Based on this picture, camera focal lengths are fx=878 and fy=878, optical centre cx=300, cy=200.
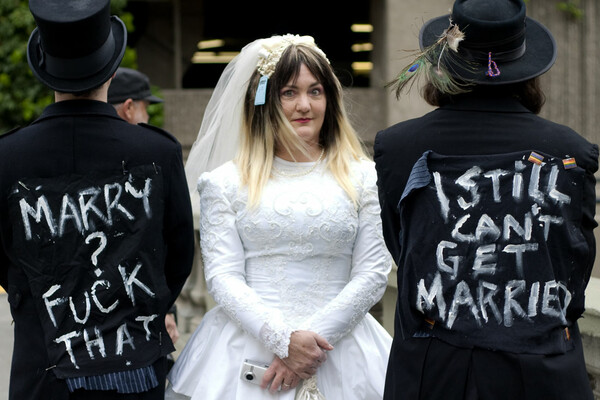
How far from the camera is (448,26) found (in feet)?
8.63

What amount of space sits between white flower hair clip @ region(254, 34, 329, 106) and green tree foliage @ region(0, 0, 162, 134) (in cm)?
696

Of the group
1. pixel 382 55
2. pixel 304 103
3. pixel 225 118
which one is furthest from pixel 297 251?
pixel 382 55

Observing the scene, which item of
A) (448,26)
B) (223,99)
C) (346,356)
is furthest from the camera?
(223,99)

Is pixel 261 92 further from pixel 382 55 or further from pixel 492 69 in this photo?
pixel 382 55

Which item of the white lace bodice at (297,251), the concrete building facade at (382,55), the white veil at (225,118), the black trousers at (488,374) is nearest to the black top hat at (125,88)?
the white veil at (225,118)

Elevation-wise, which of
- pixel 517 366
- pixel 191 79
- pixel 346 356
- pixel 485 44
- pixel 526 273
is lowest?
pixel 191 79

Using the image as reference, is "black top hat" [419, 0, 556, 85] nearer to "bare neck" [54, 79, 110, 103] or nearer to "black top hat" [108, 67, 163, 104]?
"bare neck" [54, 79, 110, 103]

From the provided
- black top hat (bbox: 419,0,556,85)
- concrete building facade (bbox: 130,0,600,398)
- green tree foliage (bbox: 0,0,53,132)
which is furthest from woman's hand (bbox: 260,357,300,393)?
concrete building facade (bbox: 130,0,600,398)

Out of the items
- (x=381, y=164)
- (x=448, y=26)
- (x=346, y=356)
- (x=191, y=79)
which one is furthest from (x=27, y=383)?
(x=191, y=79)

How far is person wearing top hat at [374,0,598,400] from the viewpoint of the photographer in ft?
7.96

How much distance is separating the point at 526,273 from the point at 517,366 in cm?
26

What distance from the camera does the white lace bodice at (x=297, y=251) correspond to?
322 cm

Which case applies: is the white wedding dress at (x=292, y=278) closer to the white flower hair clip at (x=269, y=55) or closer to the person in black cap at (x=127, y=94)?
the white flower hair clip at (x=269, y=55)

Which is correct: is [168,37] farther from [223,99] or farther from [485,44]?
[485,44]
